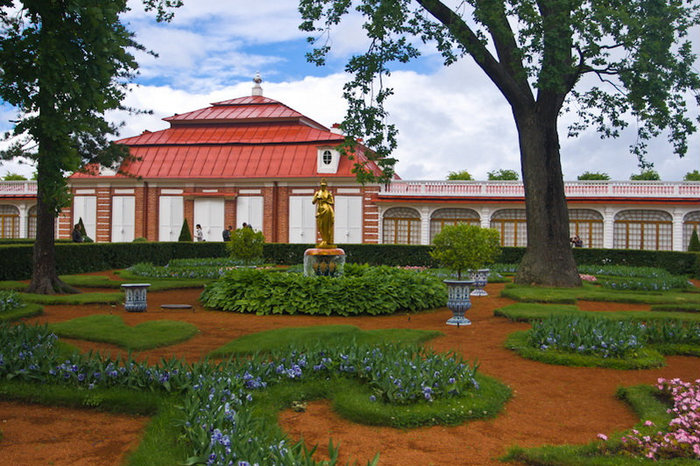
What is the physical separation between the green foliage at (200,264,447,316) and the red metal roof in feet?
63.9

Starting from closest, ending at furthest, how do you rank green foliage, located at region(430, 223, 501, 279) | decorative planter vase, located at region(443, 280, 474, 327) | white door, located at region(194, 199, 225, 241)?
decorative planter vase, located at region(443, 280, 474, 327) → green foliage, located at region(430, 223, 501, 279) → white door, located at region(194, 199, 225, 241)

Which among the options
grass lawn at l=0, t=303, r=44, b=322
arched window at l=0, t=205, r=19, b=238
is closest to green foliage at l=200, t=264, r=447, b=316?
grass lawn at l=0, t=303, r=44, b=322

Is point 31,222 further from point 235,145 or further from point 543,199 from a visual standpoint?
point 543,199

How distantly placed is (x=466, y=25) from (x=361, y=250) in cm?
1363

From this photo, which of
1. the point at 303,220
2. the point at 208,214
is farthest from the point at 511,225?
the point at 208,214

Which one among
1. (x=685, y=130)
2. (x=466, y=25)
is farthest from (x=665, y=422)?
(x=685, y=130)

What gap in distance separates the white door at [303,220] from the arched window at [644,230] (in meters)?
15.6

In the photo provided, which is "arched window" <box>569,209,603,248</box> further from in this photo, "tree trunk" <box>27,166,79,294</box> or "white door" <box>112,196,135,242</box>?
"tree trunk" <box>27,166,79,294</box>

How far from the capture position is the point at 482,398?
609 centimetres

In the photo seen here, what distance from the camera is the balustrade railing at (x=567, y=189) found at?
30.3 m

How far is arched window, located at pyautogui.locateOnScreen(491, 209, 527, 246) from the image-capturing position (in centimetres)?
3228

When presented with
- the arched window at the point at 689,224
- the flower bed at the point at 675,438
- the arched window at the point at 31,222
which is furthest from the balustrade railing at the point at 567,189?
the flower bed at the point at 675,438

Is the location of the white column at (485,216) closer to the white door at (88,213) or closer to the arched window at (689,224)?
the arched window at (689,224)

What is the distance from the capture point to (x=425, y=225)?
32625 mm
